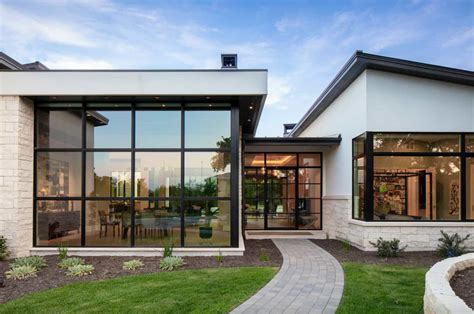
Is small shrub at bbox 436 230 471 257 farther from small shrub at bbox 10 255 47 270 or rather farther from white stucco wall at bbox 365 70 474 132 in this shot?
small shrub at bbox 10 255 47 270

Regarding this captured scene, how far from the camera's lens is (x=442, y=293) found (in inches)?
157

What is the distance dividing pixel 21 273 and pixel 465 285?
25.6 feet

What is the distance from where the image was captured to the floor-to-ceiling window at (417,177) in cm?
1060

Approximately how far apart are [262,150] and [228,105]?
5534 millimetres

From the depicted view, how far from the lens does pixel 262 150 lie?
15.3 metres

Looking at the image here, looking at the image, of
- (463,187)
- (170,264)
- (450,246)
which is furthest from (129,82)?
(463,187)

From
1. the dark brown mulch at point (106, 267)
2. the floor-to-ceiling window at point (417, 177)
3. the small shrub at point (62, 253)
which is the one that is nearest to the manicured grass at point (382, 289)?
the dark brown mulch at point (106, 267)

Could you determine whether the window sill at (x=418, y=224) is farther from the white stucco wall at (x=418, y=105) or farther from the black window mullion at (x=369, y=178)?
the white stucco wall at (x=418, y=105)

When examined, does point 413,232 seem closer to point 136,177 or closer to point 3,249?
point 136,177

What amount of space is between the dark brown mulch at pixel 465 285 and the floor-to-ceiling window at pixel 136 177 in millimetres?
5341

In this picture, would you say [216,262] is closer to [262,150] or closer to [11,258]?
[11,258]

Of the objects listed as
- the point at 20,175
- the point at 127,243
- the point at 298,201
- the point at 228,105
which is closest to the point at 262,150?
the point at 298,201

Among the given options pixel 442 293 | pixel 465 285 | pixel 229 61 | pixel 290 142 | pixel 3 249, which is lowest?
pixel 3 249

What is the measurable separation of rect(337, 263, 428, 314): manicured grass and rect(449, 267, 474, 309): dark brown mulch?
23.3 inches
